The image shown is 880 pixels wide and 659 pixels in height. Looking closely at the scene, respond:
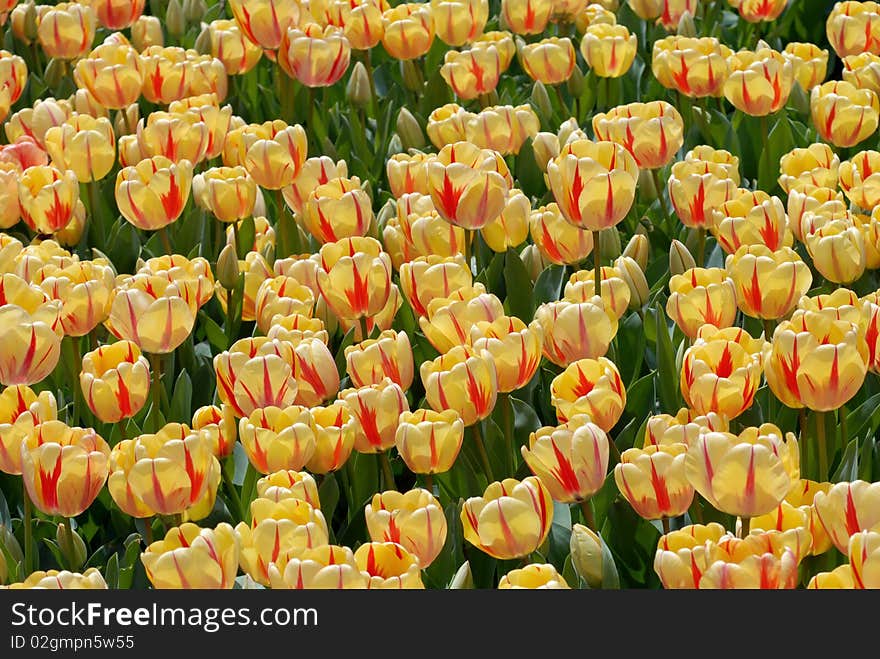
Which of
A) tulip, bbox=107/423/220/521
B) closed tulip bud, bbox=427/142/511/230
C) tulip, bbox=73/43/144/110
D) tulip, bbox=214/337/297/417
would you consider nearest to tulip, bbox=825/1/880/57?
closed tulip bud, bbox=427/142/511/230

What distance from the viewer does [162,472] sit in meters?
1.73

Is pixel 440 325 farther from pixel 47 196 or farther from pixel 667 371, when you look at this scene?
pixel 47 196

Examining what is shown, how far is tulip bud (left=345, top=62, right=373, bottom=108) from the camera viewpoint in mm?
3293

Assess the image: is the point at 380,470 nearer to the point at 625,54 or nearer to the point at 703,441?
the point at 703,441

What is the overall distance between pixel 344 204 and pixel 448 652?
113cm

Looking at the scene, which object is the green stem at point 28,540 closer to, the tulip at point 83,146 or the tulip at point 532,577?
the tulip at point 532,577

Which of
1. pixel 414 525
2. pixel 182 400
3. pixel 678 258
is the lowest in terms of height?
pixel 182 400

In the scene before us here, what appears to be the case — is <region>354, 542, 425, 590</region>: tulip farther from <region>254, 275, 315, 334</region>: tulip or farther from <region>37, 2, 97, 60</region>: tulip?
<region>37, 2, 97, 60</region>: tulip

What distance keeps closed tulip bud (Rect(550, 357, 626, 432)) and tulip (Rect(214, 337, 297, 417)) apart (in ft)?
1.21

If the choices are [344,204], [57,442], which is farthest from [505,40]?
[57,442]

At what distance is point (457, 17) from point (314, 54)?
0.43 metres

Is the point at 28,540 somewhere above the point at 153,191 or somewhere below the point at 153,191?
below

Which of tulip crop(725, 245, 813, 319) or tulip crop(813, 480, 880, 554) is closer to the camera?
tulip crop(813, 480, 880, 554)

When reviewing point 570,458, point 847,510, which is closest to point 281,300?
point 570,458
